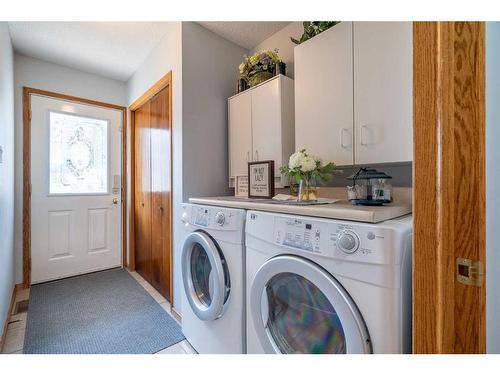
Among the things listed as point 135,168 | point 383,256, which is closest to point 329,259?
point 383,256

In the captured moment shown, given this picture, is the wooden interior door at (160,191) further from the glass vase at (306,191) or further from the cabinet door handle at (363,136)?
the cabinet door handle at (363,136)

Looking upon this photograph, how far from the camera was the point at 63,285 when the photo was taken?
97.1 inches

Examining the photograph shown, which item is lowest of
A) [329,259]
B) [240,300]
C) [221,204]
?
[240,300]

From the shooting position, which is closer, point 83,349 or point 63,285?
point 83,349

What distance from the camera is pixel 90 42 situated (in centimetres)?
219

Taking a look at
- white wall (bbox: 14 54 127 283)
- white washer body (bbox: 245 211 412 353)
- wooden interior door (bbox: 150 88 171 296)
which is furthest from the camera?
white wall (bbox: 14 54 127 283)

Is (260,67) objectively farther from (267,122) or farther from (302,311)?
(302,311)

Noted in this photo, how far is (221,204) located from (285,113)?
2.43ft

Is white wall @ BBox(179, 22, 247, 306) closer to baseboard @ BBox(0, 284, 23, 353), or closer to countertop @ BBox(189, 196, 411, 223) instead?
countertop @ BBox(189, 196, 411, 223)

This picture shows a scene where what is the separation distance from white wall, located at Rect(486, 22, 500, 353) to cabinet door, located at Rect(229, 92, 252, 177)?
1.34 m

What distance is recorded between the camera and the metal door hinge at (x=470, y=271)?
→ 0.51 m

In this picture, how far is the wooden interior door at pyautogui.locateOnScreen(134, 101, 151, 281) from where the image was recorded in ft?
8.36

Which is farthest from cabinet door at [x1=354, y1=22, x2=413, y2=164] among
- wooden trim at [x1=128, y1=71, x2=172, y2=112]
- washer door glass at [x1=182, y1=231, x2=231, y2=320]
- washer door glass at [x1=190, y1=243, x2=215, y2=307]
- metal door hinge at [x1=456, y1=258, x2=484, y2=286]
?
wooden trim at [x1=128, y1=71, x2=172, y2=112]
